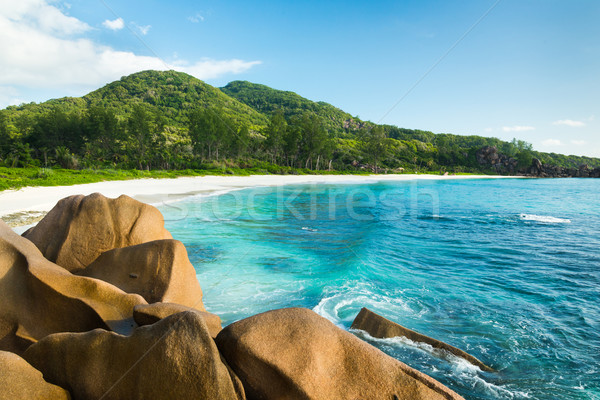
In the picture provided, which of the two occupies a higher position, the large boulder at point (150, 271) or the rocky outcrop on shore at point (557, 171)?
the rocky outcrop on shore at point (557, 171)

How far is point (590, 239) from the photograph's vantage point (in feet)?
58.2

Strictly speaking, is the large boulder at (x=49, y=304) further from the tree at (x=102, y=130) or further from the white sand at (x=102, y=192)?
the tree at (x=102, y=130)

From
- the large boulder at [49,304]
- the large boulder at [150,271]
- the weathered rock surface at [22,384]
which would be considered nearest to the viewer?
the weathered rock surface at [22,384]

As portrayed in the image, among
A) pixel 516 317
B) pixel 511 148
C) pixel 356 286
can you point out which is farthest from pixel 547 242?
pixel 511 148

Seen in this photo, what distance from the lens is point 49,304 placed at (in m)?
4.80

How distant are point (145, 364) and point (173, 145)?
242 ft

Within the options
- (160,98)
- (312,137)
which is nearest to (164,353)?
(312,137)

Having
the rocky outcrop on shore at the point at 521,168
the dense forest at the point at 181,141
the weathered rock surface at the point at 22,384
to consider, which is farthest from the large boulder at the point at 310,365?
the rocky outcrop on shore at the point at 521,168

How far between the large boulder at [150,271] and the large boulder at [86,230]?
58 cm

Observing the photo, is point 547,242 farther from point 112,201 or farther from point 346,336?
point 112,201

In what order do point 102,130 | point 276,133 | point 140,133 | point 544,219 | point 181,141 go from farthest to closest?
point 276,133, point 181,141, point 140,133, point 102,130, point 544,219

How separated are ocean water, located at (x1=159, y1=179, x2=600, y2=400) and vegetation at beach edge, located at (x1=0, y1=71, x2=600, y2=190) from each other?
2190cm

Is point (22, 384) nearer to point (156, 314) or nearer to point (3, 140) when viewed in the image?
point (156, 314)

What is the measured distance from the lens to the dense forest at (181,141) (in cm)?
5497
